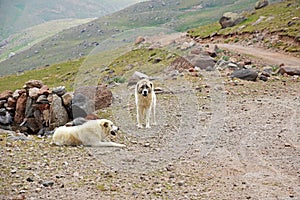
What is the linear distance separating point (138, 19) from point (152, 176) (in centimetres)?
18203

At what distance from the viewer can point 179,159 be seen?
33.2 ft

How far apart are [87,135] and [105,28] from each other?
7053 inches

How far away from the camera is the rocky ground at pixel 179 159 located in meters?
7.98

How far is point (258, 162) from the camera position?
9.69 m

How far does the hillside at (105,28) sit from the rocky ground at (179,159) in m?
133

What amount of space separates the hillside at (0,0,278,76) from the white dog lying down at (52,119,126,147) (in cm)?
13567

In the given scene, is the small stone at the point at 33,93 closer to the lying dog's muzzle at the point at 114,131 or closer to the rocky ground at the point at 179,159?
the rocky ground at the point at 179,159

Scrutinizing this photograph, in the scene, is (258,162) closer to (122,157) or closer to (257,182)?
(257,182)

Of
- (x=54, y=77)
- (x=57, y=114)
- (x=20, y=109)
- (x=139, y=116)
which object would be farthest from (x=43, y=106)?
(x=54, y=77)

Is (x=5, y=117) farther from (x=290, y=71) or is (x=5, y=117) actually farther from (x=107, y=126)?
(x=290, y=71)

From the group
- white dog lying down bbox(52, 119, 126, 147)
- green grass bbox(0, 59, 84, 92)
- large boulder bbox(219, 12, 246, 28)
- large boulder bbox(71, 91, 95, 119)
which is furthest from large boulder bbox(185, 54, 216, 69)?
green grass bbox(0, 59, 84, 92)

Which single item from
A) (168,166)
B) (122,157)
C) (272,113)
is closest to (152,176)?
(168,166)

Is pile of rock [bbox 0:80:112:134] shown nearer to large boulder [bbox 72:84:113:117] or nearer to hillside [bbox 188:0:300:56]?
large boulder [bbox 72:84:113:117]

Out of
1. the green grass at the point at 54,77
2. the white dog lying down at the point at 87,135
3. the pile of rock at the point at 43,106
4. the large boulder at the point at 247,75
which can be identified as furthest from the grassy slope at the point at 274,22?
the white dog lying down at the point at 87,135
